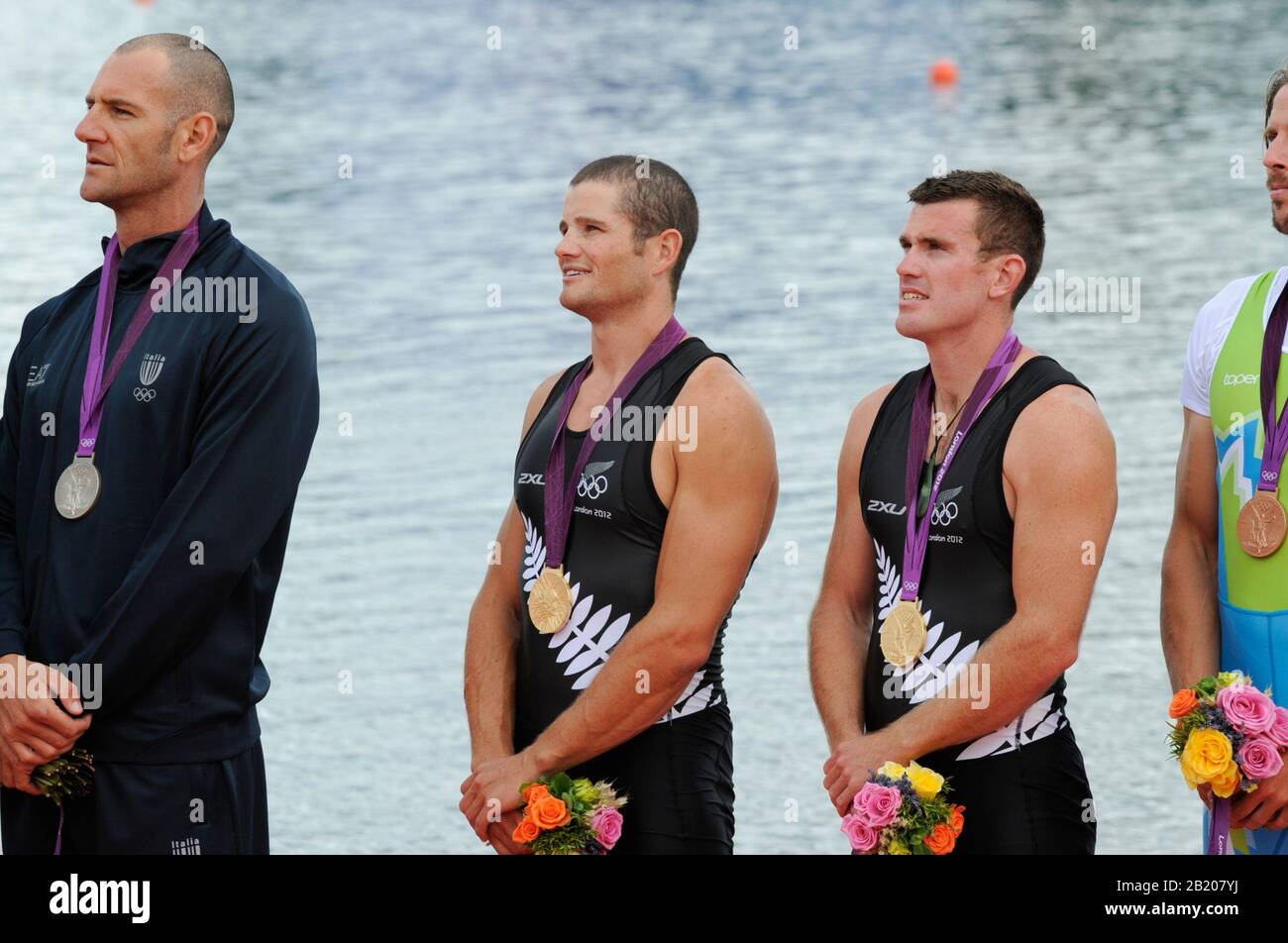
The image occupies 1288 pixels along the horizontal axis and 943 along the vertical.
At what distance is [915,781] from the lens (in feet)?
12.3

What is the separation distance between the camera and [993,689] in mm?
3816

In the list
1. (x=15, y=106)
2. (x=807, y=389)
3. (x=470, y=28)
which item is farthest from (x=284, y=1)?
(x=807, y=389)

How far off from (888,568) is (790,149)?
14973 mm

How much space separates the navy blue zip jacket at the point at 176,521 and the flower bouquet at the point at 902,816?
130cm

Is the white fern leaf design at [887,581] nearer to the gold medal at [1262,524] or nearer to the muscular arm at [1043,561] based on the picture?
the muscular arm at [1043,561]

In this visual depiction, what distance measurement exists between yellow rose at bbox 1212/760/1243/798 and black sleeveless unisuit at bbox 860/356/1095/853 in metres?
0.29

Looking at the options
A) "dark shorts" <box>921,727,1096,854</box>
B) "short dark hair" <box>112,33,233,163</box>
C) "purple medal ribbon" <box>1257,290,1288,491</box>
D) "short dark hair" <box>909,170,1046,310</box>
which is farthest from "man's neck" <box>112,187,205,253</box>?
"purple medal ribbon" <box>1257,290,1288,491</box>

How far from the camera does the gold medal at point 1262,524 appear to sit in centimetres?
387

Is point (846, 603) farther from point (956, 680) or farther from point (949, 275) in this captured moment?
point (949, 275)

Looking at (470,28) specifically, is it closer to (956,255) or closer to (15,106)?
(15,106)

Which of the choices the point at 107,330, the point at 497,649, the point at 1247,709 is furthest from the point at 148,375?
the point at 1247,709

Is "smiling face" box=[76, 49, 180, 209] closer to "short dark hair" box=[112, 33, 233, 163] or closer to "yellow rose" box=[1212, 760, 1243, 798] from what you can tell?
"short dark hair" box=[112, 33, 233, 163]

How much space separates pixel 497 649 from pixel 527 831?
524mm

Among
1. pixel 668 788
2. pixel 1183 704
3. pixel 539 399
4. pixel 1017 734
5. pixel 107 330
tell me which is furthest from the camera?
pixel 539 399
